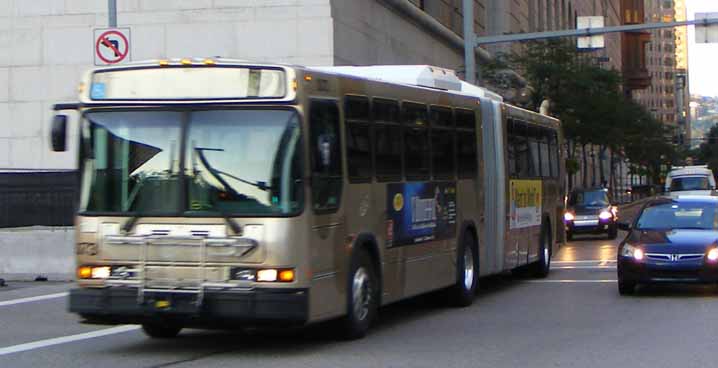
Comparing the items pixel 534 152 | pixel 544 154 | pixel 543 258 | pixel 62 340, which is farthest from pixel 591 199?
pixel 62 340

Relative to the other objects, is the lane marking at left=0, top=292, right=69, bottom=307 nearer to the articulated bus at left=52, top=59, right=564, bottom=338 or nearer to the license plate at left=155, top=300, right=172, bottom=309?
the articulated bus at left=52, top=59, right=564, bottom=338

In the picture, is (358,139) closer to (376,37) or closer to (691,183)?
(376,37)

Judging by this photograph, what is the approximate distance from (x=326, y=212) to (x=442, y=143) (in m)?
4.26

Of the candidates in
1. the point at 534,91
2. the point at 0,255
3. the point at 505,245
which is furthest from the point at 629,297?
the point at 534,91

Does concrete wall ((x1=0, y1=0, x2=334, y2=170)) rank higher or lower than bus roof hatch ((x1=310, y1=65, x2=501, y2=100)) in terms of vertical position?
higher

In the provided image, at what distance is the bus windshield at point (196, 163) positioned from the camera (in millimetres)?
11203

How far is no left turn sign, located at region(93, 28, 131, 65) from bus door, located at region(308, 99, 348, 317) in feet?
32.6

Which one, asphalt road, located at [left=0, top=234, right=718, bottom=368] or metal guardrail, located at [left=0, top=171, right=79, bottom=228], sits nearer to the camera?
asphalt road, located at [left=0, top=234, right=718, bottom=368]

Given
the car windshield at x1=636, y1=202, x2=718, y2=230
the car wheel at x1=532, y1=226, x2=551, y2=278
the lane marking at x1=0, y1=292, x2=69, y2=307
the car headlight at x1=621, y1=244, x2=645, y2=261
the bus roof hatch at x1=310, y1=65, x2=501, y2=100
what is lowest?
the lane marking at x1=0, y1=292, x2=69, y2=307

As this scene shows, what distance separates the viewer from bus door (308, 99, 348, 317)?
1143 cm

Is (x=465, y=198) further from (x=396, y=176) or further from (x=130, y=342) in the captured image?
(x=130, y=342)

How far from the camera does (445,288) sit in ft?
53.6

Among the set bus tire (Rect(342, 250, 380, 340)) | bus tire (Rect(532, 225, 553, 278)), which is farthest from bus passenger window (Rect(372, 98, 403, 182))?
bus tire (Rect(532, 225, 553, 278))

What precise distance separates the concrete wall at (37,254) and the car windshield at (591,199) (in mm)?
19729
